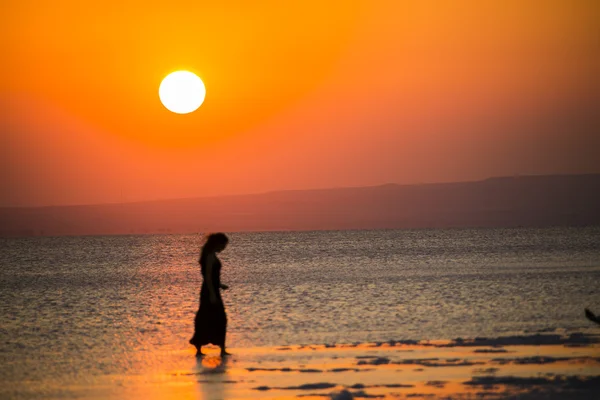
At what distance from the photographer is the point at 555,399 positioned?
401 inches

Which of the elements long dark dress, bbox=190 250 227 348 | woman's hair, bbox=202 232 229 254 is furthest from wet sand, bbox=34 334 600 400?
woman's hair, bbox=202 232 229 254

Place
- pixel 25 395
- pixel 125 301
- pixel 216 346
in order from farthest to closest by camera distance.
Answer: pixel 125 301 < pixel 216 346 < pixel 25 395

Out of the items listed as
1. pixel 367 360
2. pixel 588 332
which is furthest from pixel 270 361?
pixel 588 332

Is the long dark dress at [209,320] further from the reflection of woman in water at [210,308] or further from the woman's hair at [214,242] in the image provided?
the woman's hair at [214,242]

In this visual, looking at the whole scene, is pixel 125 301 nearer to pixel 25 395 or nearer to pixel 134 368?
pixel 134 368

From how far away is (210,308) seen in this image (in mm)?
15016

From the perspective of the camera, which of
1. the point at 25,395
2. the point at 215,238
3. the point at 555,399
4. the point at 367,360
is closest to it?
the point at 555,399

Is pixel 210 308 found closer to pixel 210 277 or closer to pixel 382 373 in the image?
pixel 210 277

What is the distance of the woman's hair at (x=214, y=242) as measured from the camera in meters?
14.9

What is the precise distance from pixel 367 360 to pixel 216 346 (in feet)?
11.5

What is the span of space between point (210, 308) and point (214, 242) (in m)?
1.04

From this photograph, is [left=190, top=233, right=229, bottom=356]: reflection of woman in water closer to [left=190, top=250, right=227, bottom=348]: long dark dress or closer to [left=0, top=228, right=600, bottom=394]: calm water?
[left=190, top=250, right=227, bottom=348]: long dark dress

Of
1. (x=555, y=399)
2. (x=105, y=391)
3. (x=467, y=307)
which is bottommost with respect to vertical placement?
(x=555, y=399)

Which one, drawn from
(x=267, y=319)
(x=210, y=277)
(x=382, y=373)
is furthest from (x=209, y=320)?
(x=267, y=319)
